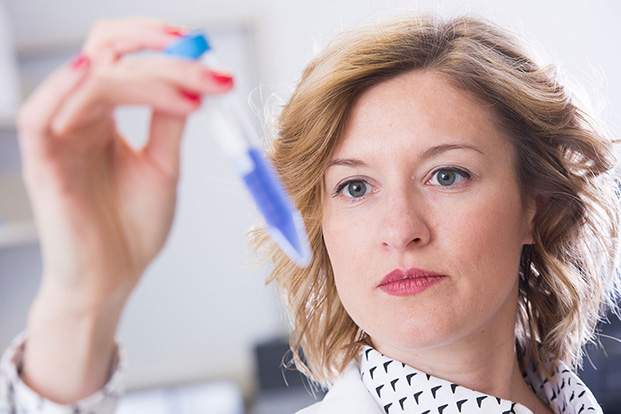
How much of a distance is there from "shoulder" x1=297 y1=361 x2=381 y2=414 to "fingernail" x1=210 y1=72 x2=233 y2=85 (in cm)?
69

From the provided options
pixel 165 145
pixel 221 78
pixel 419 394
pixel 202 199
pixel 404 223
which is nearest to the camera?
pixel 221 78

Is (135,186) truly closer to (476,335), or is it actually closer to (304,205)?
(304,205)

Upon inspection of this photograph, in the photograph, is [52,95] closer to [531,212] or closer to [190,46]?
[190,46]

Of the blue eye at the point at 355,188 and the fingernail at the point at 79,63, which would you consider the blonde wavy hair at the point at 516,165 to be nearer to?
the blue eye at the point at 355,188

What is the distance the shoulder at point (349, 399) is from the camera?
104cm

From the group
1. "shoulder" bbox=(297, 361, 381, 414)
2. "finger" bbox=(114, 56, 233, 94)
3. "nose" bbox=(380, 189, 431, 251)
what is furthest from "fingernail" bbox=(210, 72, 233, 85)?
"shoulder" bbox=(297, 361, 381, 414)

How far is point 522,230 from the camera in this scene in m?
1.15

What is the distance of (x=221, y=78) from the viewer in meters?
0.46

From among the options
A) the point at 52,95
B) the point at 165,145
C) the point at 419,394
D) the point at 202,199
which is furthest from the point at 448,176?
the point at 202,199

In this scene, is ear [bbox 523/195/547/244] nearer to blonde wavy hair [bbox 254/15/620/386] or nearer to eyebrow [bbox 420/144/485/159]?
blonde wavy hair [bbox 254/15/620/386]

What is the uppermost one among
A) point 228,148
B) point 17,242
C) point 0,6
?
point 228,148

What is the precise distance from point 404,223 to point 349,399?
30 centimetres

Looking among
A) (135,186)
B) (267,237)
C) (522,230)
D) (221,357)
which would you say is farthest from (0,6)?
(135,186)

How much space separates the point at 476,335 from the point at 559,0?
2.58 m
